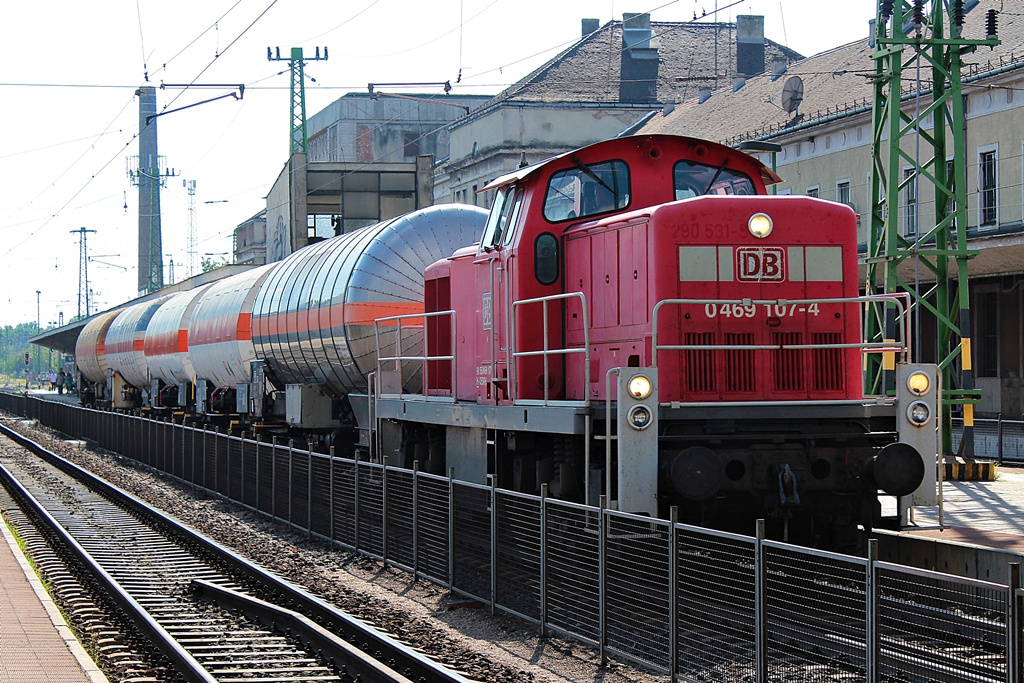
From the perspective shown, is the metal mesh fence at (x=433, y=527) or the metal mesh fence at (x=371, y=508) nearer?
the metal mesh fence at (x=433, y=527)

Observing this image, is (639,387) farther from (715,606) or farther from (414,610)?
(414,610)

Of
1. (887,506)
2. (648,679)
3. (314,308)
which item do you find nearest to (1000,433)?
(887,506)

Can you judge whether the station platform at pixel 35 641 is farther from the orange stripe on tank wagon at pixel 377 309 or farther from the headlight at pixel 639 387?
the orange stripe on tank wagon at pixel 377 309

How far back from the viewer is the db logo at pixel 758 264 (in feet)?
35.0

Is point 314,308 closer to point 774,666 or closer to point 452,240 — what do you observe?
point 452,240

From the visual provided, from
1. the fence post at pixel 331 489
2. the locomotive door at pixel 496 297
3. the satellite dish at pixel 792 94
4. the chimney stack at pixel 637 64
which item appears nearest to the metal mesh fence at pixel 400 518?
the locomotive door at pixel 496 297

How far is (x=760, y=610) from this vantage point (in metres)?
7.43

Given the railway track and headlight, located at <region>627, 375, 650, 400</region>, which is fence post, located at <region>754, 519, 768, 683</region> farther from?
headlight, located at <region>627, 375, 650, 400</region>

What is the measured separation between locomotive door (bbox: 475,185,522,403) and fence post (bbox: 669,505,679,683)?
3.97 m

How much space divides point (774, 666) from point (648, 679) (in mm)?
1294

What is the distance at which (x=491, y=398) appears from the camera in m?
12.6

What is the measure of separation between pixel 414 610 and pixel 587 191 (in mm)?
4305

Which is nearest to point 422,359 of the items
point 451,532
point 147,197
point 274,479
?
point 451,532

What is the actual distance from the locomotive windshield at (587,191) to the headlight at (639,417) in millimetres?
2570
